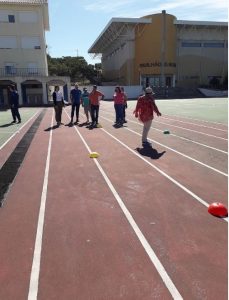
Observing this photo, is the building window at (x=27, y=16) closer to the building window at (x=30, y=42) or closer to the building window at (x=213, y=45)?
the building window at (x=30, y=42)

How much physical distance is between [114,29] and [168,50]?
1025 centimetres

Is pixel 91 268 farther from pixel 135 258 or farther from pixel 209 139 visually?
pixel 209 139

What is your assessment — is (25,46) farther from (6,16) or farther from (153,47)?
(153,47)

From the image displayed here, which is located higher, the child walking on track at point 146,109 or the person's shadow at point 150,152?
the child walking on track at point 146,109

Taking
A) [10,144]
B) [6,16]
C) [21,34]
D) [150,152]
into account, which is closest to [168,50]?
[21,34]

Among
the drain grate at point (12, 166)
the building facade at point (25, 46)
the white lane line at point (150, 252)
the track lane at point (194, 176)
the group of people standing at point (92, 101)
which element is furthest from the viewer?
the building facade at point (25, 46)

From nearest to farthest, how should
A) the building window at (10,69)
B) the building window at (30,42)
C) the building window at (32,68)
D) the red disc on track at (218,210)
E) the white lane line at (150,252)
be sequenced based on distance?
the white lane line at (150,252) → the red disc on track at (218,210) → the building window at (10,69) → the building window at (30,42) → the building window at (32,68)

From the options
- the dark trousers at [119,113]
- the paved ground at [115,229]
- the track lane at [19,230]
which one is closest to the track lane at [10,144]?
the paved ground at [115,229]

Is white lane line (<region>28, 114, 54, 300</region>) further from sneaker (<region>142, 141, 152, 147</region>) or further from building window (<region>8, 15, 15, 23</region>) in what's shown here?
building window (<region>8, 15, 15, 23</region>)

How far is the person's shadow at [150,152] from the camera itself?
907cm

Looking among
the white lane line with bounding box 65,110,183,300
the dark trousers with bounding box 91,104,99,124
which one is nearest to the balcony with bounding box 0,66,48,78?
the dark trousers with bounding box 91,104,99,124

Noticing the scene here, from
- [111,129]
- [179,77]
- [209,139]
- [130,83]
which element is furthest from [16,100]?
[179,77]

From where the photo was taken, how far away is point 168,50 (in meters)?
56.5

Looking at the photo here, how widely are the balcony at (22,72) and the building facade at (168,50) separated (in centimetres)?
1747
